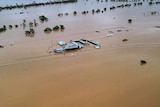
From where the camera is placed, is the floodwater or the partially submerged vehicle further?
the partially submerged vehicle

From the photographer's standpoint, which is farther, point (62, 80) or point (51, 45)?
point (51, 45)

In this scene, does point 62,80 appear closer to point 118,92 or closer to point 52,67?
point 52,67

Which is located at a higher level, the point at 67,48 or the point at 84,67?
the point at 67,48

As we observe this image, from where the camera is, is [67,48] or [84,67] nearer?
[84,67]

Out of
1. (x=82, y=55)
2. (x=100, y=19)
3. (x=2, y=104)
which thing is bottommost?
(x=2, y=104)

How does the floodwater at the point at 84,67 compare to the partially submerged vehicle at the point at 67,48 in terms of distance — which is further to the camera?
the partially submerged vehicle at the point at 67,48

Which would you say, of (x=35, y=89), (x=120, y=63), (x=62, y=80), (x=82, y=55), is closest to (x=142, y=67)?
(x=120, y=63)

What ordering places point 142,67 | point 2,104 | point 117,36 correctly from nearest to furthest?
point 2,104, point 142,67, point 117,36

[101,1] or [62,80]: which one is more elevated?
[101,1]
